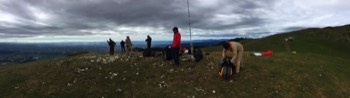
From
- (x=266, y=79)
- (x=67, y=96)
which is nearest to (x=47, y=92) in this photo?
(x=67, y=96)

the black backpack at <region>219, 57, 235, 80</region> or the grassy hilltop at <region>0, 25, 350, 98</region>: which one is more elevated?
the black backpack at <region>219, 57, 235, 80</region>

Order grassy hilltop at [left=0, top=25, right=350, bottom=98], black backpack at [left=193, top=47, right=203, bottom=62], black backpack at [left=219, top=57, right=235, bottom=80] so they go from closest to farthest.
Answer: grassy hilltop at [left=0, top=25, right=350, bottom=98]
black backpack at [left=219, top=57, right=235, bottom=80]
black backpack at [left=193, top=47, right=203, bottom=62]

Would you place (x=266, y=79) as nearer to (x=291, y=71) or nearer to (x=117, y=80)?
(x=291, y=71)

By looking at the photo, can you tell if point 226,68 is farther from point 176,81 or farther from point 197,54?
point 197,54

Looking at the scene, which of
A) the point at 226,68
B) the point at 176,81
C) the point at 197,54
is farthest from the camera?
the point at 197,54

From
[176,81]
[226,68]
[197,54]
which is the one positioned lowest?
[176,81]

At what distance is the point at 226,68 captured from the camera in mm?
18219

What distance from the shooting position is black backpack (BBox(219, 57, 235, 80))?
17.8 metres

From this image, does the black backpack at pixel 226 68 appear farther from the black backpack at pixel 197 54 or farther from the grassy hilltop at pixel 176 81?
the black backpack at pixel 197 54

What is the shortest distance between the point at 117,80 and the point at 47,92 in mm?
5674

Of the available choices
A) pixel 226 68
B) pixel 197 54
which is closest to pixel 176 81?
pixel 226 68

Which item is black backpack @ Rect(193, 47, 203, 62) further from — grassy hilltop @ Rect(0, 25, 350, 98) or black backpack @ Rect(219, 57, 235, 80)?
black backpack @ Rect(219, 57, 235, 80)

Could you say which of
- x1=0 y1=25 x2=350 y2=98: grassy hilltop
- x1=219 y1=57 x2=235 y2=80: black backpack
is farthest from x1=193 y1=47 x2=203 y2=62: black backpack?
x1=219 y1=57 x2=235 y2=80: black backpack

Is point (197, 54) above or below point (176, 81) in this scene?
above
